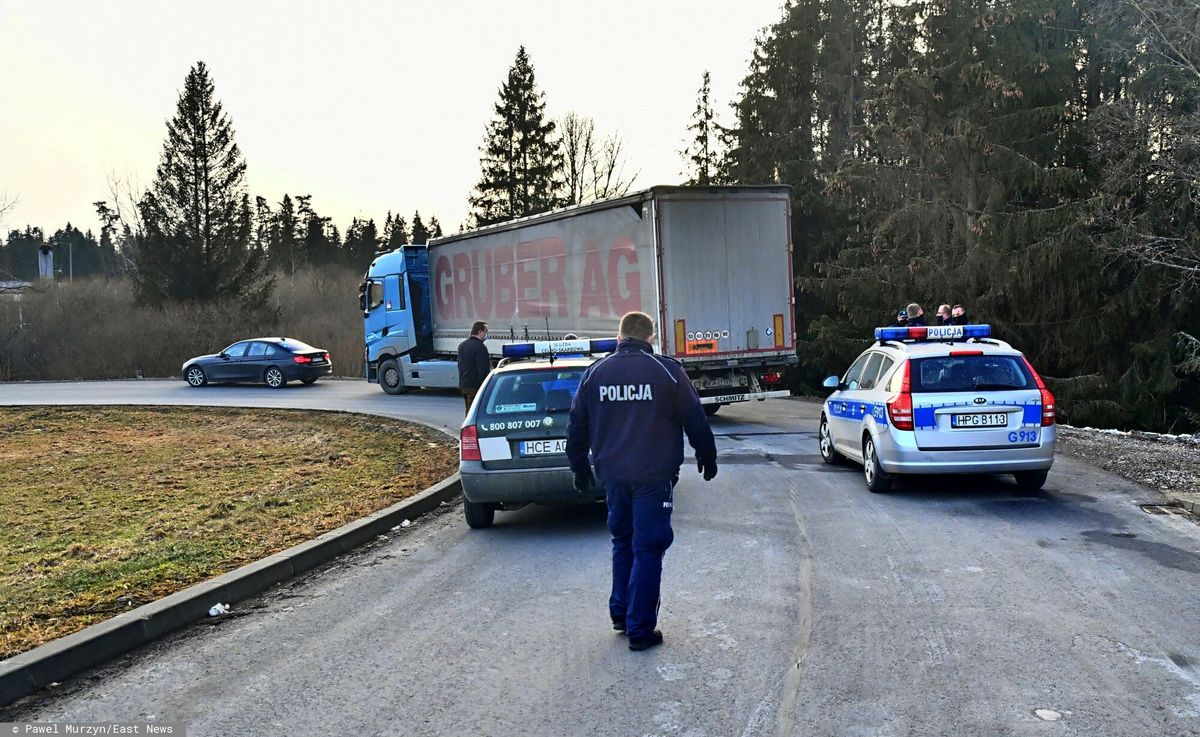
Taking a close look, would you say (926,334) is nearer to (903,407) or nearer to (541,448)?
(903,407)

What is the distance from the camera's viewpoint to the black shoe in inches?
218

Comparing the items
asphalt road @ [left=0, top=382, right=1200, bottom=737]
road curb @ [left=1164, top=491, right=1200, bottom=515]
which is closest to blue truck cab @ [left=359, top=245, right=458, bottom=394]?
asphalt road @ [left=0, top=382, right=1200, bottom=737]

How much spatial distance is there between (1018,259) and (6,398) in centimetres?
2862

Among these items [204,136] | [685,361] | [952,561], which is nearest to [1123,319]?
[685,361]

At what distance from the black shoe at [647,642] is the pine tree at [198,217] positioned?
163 ft

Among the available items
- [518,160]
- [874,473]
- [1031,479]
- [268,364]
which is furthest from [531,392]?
[518,160]

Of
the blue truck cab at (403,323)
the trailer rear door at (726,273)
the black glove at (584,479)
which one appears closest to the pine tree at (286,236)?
the blue truck cab at (403,323)

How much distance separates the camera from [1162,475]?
11.3 meters

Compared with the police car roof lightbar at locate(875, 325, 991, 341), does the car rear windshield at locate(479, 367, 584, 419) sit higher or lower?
lower

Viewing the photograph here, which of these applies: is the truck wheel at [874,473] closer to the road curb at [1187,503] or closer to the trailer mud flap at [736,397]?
the road curb at [1187,503]

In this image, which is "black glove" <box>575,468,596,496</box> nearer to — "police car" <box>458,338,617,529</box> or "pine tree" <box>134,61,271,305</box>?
"police car" <box>458,338,617,529</box>

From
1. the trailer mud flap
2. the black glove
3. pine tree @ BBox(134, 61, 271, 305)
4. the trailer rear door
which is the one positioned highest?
pine tree @ BBox(134, 61, 271, 305)

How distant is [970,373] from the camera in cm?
1026

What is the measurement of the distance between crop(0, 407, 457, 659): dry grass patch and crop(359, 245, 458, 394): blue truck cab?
4.15 m
